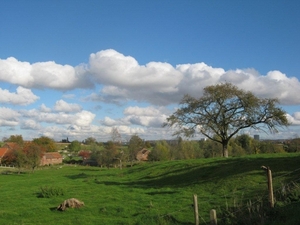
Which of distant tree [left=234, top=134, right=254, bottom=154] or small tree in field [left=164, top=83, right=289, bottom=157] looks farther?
distant tree [left=234, top=134, right=254, bottom=154]

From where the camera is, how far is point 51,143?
15650 centimetres

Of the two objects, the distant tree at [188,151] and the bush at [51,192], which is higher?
the distant tree at [188,151]

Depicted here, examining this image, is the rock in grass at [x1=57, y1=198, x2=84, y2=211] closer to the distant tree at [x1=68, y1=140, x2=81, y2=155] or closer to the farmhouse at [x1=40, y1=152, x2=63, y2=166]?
the farmhouse at [x1=40, y1=152, x2=63, y2=166]

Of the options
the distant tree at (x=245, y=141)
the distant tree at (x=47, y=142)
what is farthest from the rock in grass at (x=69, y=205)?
the distant tree at (x=47, y=142)

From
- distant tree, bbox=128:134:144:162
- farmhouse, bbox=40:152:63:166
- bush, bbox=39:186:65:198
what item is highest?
distant tree, bbox=128:134:144:162

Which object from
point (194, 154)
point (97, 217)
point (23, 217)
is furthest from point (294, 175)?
point (194, 154)

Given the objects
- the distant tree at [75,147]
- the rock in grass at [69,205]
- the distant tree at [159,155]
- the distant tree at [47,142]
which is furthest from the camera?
the distant tree at [75,147]

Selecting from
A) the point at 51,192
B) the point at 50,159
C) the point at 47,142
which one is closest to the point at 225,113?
the point at 51,192

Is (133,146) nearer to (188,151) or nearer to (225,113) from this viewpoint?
(188,151)

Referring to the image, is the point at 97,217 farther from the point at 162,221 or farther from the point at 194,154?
the point at 194,154

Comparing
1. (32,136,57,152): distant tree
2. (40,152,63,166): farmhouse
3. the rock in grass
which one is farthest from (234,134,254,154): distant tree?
(32,136,57,152): distant tree

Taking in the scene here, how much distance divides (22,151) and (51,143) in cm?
7241

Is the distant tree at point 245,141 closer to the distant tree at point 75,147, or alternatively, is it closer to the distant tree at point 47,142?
the distant tree at point 47,142

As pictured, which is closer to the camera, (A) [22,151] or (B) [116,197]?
(B) [116,197]
